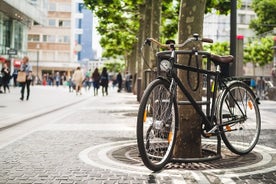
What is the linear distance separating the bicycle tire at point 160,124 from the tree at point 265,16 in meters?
57.8

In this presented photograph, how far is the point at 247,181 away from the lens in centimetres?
382

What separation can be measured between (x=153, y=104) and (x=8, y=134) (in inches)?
151

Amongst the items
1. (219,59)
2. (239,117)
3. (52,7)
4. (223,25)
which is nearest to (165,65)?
(219,59)

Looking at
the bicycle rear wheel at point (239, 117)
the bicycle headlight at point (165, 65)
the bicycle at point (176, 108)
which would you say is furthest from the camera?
the bicycle rear wheel at point (239, 117)

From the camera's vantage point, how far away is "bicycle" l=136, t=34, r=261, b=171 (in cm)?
415

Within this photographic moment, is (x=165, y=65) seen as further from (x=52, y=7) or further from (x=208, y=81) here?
(x=52, y=7)

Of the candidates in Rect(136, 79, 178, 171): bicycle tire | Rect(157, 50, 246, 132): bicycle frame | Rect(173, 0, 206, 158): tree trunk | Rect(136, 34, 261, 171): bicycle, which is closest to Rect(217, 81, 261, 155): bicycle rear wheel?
Rect(136, 34, 261, 171): bicycle

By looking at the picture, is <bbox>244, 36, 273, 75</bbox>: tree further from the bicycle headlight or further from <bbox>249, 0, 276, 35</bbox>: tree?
the bicycle headlight

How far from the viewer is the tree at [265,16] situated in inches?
2345

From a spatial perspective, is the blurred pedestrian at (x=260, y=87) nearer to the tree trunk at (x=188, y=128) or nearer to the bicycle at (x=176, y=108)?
the bicycle at (x=176, y=108)

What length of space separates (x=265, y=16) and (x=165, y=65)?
60356 mm

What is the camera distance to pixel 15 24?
1698 inches

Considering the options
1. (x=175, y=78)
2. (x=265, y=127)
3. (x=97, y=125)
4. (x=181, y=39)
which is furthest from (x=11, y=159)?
(x=265, y=127)

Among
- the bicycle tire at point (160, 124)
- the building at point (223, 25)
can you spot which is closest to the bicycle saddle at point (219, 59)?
the bicycle tire at point (160, 124)
